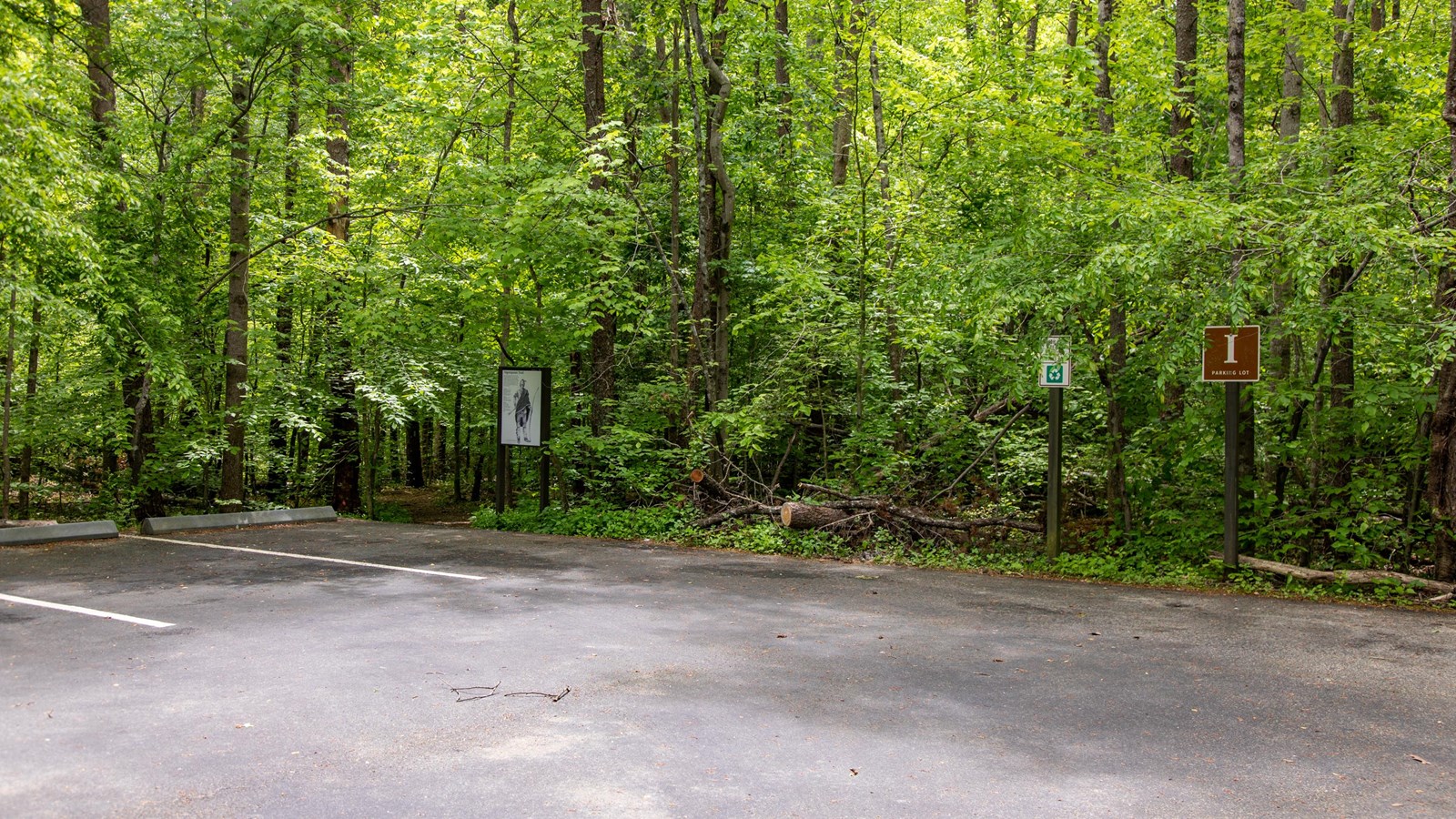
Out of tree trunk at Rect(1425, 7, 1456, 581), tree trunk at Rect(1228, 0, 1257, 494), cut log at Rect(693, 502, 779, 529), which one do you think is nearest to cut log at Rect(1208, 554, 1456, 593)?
tree trunk at Rect(1425, 7, 1456, 581)

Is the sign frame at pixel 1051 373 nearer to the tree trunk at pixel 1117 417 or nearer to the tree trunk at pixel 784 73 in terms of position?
the tree trunk at pixel 1117 417

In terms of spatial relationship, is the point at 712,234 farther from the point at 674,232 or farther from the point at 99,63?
the point at 99,63

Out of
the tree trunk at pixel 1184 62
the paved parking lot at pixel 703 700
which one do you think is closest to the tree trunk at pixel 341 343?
the paved parking lot at pixel 703 700

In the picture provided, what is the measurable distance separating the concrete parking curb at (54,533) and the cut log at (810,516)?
28.6ft

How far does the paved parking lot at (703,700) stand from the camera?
436 cm

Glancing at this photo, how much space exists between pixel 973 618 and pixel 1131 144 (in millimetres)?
6216

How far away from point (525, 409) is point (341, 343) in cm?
590

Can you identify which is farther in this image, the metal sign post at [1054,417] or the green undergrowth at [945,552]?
the metal sign post at [1054,417]

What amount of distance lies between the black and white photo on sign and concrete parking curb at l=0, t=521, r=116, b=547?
5284mm

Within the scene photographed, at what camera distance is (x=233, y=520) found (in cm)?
1473

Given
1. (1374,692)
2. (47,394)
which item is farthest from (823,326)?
(47,394)

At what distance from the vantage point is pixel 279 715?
5359 millimetres

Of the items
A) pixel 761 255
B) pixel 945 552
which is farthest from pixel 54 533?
pixel 945 552

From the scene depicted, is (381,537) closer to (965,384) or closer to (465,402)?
(965,384)
